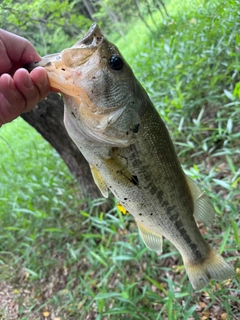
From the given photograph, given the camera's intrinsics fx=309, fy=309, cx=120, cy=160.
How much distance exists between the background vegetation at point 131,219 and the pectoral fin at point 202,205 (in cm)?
60

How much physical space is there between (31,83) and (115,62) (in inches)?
16.5

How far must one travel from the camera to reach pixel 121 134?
5.12 feet

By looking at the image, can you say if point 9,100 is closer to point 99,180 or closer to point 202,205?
point 99,180

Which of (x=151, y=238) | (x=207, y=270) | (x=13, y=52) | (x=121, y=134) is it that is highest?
(x=13, y=52)

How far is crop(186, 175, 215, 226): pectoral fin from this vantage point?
6.21ft

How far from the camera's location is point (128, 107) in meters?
1.56

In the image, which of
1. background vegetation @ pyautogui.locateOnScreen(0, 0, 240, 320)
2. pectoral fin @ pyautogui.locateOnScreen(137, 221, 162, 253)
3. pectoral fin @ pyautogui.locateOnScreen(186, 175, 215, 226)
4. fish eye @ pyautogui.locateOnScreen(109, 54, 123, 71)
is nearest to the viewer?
fish eye @ pyautogui.locateOnScreen(109, 54, 123, 71)

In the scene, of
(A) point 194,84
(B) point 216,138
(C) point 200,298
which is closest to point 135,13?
(A) point 194,84

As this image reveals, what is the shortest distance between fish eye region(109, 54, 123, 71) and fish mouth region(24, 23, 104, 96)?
91 mm

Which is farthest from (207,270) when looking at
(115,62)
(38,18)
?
(38,18)

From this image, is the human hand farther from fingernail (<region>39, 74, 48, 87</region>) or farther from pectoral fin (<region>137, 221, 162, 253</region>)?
pectoral fin (<region>137, 221, 162, 253</region>)

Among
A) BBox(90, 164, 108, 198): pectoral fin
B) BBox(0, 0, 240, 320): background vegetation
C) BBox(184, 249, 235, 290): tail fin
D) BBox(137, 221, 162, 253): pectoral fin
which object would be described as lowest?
BBox(0, 0, 240, 320): background vegetation

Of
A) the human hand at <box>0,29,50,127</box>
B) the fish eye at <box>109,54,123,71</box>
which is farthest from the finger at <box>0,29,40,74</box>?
the fish eye at <box>109,54,123,71</box>

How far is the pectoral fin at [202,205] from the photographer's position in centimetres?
189
